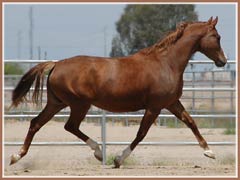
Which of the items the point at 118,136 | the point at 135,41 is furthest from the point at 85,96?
the point at 135,41

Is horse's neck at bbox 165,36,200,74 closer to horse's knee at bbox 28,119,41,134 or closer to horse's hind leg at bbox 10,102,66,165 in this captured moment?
horse's hind leg at bbox 10,102,66,165

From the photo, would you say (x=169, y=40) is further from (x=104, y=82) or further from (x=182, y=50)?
(x=104, y=82)

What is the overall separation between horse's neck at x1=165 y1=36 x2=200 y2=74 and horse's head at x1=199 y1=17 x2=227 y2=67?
0.12m

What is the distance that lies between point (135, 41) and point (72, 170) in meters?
22.5

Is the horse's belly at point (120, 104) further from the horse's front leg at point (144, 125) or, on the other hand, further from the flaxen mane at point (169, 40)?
the flaxen mane at point (169, 40)

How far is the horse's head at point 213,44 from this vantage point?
798 centimetres

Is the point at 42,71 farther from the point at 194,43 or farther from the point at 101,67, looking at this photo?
the point at 194,43

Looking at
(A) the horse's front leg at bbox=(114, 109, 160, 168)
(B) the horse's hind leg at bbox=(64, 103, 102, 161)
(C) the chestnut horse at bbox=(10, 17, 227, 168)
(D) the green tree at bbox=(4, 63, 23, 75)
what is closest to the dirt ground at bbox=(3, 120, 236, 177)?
(A) the horse's front leg at bbox=(114, 109, 160, 168)

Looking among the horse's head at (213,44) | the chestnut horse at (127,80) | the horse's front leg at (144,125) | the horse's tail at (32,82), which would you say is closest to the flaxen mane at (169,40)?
the chestnut horse at (127,80)

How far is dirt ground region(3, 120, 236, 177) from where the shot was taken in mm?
7527

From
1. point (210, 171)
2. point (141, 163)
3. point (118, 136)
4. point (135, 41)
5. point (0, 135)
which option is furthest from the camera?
point (135, 41)

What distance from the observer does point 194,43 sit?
26.4 feet

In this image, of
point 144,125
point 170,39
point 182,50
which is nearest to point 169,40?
point 170,39

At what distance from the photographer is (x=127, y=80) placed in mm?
7660
